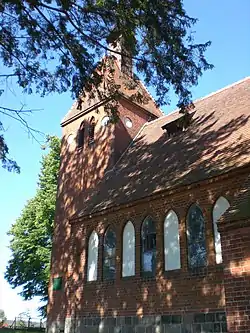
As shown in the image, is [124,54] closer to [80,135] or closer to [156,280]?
[156,280]

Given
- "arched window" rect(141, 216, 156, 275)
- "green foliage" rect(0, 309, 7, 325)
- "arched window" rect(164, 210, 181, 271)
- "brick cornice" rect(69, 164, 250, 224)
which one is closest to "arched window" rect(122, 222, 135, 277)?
"arched window" rect(141, 216, 156, 275)

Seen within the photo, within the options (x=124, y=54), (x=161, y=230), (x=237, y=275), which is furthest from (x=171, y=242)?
(x=124, y=54)

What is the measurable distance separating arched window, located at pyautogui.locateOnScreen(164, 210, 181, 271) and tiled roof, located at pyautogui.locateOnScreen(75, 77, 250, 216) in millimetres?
974

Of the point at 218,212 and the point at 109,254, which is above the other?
the point at 218,212

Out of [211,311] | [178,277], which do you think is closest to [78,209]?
[178,277]

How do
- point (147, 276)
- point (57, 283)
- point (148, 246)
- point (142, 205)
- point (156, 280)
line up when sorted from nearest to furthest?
1. point (156, 280)
2. point (147, 276)
3. point (148, 246)
4. point (142, 205)
5. point (57, 283)

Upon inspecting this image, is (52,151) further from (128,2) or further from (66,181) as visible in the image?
(128,2)

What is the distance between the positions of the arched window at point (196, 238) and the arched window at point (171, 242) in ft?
1.34

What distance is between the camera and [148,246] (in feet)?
39.1

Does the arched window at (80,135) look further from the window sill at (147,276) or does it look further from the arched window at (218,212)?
the arched window at (218,212)

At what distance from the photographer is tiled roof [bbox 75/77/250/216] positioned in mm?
11258

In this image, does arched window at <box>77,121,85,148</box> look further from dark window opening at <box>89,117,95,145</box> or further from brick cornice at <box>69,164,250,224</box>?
brick cornice at <box>69,164,250,224</box>

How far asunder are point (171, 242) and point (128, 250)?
73.9 inches

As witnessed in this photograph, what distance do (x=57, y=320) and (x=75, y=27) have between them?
1118 cm
